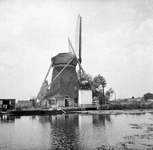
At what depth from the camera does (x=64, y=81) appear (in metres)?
42.6

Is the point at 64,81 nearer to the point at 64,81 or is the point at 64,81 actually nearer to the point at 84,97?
the point at 64,81

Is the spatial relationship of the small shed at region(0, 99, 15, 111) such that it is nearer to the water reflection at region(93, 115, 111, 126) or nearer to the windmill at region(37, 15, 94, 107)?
the windmill at region(37, 15, 94, 107)

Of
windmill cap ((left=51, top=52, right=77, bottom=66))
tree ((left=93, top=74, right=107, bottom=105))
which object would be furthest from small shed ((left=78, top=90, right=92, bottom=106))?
tree ((left=93, top=74, right=107, bottom=105))

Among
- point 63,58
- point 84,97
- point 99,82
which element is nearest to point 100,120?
point 84,97

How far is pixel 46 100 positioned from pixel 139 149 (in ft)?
107

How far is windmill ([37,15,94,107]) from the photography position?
40.7 meters

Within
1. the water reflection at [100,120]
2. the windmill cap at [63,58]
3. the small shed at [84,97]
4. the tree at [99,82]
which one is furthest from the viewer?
the tree at [99,82]

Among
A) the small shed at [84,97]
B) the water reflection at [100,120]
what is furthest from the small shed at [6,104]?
the water reflection at [100,120]

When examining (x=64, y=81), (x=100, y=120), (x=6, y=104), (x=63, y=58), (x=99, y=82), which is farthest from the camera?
(x=99, y=82)

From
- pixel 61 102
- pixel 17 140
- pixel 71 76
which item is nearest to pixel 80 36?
pixel 71 76

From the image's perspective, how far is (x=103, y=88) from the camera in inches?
2256

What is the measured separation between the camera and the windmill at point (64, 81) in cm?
4072

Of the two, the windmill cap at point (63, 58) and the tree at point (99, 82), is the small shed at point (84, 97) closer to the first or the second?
→ the windmill cap at point (63, 58)

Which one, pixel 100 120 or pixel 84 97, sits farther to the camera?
pixel 84 97
